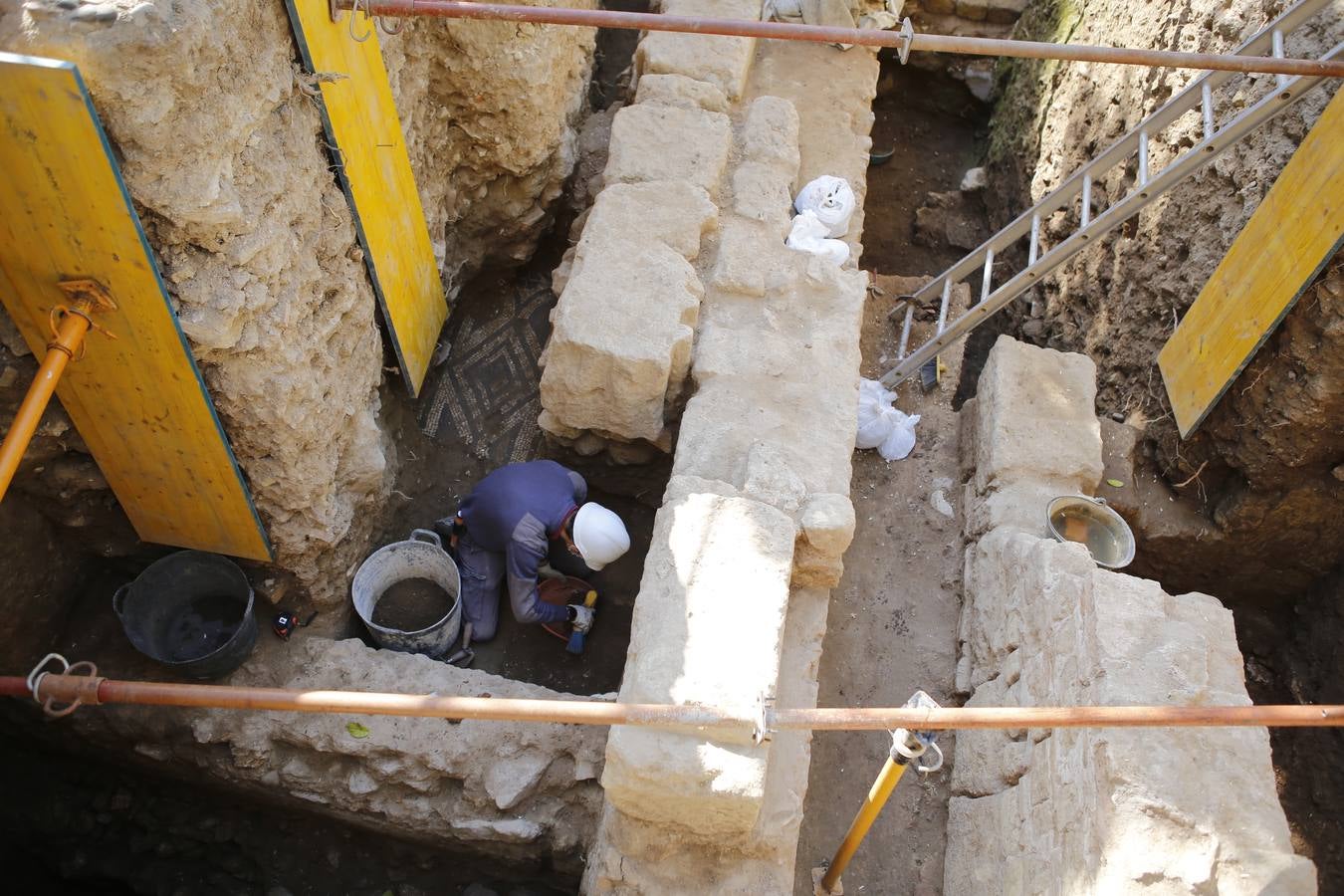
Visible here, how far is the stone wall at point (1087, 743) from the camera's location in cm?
302

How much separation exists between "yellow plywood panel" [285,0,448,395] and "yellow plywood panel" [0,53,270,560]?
0.98m

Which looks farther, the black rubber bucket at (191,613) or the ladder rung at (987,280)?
the ladder rung at (987,280)

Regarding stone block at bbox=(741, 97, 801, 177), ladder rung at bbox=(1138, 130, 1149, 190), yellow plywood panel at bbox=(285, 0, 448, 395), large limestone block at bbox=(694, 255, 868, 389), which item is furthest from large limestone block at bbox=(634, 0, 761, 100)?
ladder rung at bbox=(1138, 130, 1149, 190)

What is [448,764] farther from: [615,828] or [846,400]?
[846,400]

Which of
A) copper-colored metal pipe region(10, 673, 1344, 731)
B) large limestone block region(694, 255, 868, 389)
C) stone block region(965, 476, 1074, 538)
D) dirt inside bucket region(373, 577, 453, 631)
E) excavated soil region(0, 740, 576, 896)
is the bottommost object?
excavated soil region(0, 740, 576, 896)

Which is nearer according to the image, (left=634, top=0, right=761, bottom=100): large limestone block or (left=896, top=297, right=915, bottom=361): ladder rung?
(left=634, top=0, right=761, bottom=100): large limestone block

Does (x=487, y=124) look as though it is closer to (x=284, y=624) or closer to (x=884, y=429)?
(x=884, y=429)

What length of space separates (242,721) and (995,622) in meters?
3.12

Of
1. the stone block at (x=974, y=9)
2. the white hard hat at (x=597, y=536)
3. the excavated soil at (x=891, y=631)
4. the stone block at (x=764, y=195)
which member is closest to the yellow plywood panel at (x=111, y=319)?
the white hard hat at (x=597, y=536)

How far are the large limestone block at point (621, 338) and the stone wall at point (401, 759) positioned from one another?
4.21 feet

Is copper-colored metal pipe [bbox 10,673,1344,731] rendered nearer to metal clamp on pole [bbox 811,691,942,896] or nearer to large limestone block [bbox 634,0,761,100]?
metal clamp on pole [bbox 811,691,942,896]

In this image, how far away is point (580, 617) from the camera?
193 inches

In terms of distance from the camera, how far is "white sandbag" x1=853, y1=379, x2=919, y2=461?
5.11 meters

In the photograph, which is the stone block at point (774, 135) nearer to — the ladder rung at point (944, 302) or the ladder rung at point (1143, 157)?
the ladder rung at point (944, 302)
